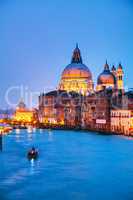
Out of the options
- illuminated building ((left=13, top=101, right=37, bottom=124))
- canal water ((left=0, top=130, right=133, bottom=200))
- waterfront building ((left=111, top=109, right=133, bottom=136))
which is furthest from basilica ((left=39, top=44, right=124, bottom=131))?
canal water ((left=0, top=130, right=133, bottom=200))

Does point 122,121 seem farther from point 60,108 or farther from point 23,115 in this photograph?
point 23,115

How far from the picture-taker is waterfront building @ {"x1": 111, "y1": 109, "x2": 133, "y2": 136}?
1358 inches

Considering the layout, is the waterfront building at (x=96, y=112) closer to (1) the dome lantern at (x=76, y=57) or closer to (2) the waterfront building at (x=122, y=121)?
(2) the waterfront building at (x=122, y=121)

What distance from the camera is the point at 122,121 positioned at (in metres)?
35.9

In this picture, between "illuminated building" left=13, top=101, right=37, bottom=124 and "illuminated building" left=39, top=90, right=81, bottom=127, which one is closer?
"illuminated building" left=39, top=90, right=81, bottom=127

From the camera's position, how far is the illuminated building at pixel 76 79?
60.2 m

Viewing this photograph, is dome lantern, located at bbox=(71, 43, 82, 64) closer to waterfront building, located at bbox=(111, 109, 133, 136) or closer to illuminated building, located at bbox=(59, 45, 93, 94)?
illuminated building, located at bbox=(59, 45, 93, 94)

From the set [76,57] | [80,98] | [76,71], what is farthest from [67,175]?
[76,57]

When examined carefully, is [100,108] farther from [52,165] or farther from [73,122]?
[52,165]

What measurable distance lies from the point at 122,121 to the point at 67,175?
21.4 m

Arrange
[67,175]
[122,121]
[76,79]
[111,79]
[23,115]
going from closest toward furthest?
[67,175] → [122,121] → [111,79] → [76,79] → [23,115]

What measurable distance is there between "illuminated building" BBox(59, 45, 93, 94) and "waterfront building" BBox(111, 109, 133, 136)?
839 inches

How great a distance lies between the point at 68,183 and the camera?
13.5 meters

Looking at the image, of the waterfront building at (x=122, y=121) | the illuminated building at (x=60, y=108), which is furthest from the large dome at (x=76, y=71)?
the waterfront building at (x=122, y=121)
